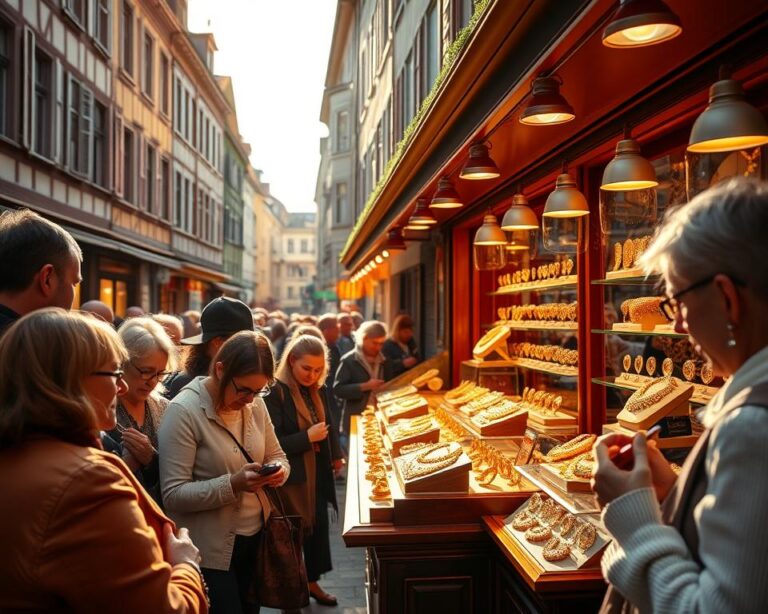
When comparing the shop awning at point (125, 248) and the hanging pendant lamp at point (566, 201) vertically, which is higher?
the shop awning at point (125, 248)

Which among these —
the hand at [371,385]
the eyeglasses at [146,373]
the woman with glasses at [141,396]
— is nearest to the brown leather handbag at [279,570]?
the woman with glasses at [141,396]

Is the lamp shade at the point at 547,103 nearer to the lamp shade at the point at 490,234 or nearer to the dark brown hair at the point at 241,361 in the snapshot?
the dark brown hair at the point at 241,361

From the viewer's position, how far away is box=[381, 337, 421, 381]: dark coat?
9930 mm

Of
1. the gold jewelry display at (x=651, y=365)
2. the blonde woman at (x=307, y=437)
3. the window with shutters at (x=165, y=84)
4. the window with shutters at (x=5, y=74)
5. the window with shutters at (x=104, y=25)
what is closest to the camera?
the gold jewelry display at (x=651, y=365)

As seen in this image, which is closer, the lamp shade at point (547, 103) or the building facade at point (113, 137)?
the lamp shade at point (547, 103)

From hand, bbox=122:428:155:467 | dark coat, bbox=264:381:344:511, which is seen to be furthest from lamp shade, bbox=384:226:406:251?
hand, bbox=122:428:155:467

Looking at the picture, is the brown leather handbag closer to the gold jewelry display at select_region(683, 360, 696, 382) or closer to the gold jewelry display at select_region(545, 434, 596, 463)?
the gold jewelry display at select_region(545, 434, 596, 463)

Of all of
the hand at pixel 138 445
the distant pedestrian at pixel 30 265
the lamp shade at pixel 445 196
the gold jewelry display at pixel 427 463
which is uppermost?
the lamp shade at pixel 445 196

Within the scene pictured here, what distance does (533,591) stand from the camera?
3379mm

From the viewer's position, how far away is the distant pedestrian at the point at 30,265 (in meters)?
2.84

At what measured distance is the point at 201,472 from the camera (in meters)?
3.63

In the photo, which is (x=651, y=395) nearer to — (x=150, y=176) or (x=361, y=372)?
(x=361, y=372)

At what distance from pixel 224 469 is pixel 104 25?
16.2 m

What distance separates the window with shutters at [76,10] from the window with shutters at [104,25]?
3.23ft
